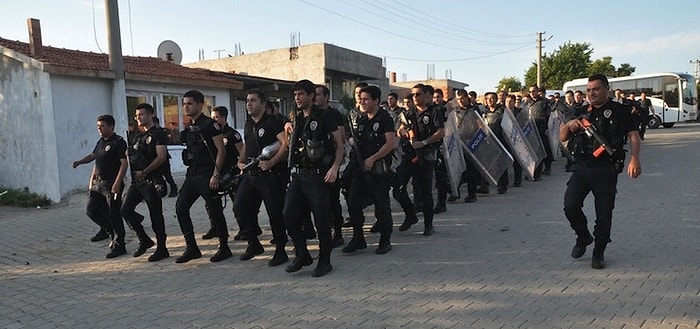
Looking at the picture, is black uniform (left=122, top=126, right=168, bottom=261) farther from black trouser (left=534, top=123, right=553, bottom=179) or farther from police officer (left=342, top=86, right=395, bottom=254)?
black trouser (left=534, top=123, right=553, bottom=179)

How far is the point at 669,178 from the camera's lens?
9.80m

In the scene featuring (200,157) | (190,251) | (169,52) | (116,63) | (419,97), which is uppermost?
(169,52)

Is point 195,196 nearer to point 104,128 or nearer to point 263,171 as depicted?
point 263,171

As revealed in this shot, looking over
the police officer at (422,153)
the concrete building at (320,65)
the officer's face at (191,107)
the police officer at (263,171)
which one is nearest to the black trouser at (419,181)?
the police officer at (422,153)

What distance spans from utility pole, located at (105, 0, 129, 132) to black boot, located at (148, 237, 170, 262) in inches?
196

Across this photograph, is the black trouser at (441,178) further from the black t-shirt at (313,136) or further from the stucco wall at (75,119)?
the stucco wall at (75,119)

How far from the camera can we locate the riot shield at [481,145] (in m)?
8.53

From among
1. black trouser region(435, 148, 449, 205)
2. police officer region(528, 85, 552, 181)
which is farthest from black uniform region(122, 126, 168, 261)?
police officer region(528, 85, 552, 181)

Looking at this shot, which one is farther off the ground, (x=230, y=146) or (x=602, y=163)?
(x=230, y=146)

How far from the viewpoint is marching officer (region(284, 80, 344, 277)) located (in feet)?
15.6

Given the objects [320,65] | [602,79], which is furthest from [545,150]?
[320,65]

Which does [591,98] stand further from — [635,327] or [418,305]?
[418,305]

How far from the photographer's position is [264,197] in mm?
5082

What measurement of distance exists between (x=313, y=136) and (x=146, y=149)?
2.01 meters
